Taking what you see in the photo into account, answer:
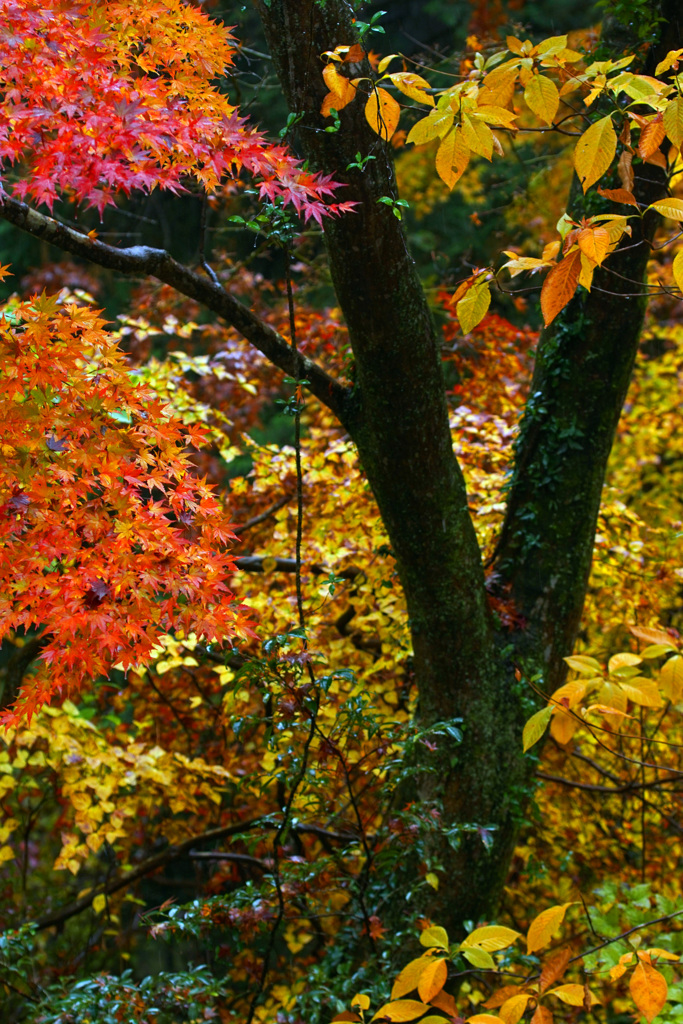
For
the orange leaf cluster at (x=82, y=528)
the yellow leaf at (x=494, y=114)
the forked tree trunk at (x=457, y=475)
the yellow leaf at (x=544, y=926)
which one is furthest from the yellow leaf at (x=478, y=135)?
the yellow leaf at (x=544, y=926)

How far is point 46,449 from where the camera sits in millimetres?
1678

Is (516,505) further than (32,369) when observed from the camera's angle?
Yes

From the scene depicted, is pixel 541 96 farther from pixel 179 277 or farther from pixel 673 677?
pixel 179 277

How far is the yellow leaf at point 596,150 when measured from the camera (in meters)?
1.19

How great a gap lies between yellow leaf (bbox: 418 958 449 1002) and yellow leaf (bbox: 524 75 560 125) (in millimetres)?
1429

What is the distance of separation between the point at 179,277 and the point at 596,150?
1286 mm

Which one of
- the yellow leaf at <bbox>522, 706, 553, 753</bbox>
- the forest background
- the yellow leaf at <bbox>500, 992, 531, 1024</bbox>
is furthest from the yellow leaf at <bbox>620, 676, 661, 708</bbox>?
the yellow leaf at <bbox>500, 992, 531, 1024</bbox>

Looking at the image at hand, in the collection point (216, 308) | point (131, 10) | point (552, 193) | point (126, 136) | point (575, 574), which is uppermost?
point (552, 193)

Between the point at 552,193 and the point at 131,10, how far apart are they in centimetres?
628

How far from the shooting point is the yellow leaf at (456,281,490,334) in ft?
4.54

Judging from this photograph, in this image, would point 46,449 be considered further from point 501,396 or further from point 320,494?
point 501,396

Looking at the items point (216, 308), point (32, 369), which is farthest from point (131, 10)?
point (32, 369)

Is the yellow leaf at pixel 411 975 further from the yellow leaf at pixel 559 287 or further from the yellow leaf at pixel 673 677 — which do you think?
the yellow leaf at pixel 559 287

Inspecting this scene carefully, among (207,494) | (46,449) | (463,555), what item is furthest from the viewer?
(463,555)
